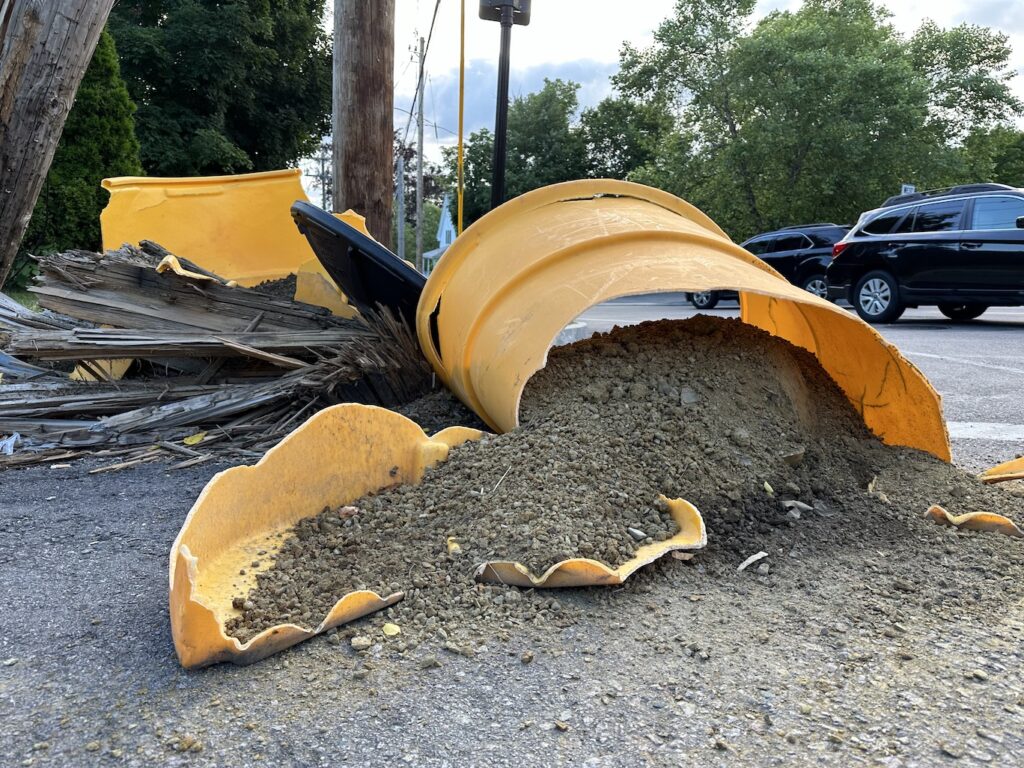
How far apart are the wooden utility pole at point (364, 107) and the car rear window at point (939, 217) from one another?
26.0 ft

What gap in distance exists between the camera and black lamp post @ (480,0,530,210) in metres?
4.09

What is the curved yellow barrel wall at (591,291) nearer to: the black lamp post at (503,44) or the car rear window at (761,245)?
the black lamp post at (503,44)

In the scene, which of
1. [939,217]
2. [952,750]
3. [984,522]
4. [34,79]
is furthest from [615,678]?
[939,217]

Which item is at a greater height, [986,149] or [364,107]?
[986,149]

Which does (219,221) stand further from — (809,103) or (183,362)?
(809,103)

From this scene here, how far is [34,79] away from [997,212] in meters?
10.2

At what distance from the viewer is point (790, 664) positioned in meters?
1.68

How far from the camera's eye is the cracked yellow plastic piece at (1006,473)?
9.27 ft

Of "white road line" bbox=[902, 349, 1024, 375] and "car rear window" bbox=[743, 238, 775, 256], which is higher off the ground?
"car rear window" bbox=[743, 238, 775, 256]

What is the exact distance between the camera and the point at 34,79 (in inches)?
145

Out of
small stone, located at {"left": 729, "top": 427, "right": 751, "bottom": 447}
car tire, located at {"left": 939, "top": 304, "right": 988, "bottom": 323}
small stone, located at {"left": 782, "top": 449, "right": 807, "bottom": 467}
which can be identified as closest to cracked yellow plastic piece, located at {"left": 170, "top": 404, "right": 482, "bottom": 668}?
small stone, located at {"left": 729, "top": 427, "right": 751, "bottom": 447}

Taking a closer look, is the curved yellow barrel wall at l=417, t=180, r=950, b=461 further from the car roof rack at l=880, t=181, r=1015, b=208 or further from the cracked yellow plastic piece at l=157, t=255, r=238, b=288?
the car roof rack at l=880, t=181, r=1015, b=208

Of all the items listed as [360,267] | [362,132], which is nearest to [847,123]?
[362,132]

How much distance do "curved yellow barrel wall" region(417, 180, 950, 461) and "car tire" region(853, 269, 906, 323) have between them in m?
8.22
